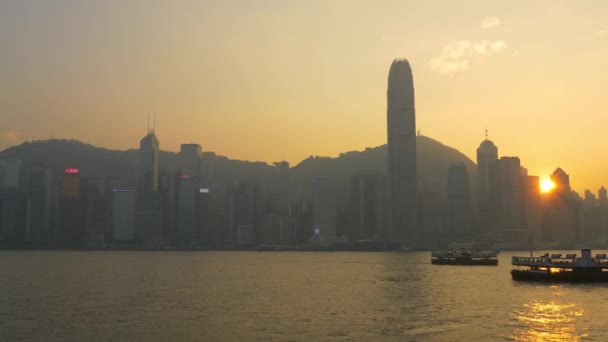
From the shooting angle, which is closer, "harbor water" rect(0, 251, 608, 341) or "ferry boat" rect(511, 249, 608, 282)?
"harbor water" rect(0, 251, 608, 341)

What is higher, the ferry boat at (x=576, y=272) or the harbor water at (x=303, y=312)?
the ferry boat at (x=576, y=272)

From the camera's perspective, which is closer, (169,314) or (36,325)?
(36,325)

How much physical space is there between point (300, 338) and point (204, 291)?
64.8m

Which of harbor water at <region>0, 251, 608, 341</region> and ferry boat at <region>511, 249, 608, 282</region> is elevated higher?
ferry boat at <region>511, 249, 608, 282</region>

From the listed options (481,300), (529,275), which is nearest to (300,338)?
(481,300)

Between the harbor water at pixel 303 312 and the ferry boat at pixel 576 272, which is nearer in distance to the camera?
the harbor water at pixel 303 312

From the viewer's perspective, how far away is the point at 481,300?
113062 millimetres

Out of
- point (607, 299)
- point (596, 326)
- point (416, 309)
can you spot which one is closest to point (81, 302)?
point (416, 309)

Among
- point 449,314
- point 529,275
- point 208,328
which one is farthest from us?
point 529,275

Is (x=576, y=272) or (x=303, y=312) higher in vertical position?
(x=576, y=272)

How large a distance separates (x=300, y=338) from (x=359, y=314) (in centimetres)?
2289

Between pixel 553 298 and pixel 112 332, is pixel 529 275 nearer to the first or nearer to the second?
pixel 553 298

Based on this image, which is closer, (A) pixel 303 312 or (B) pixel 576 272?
(A) pixel 303 312

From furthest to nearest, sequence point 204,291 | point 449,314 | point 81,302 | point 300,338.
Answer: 1. point 204,291
2. point 81,302
3. point 449,314
4. point 300,338
